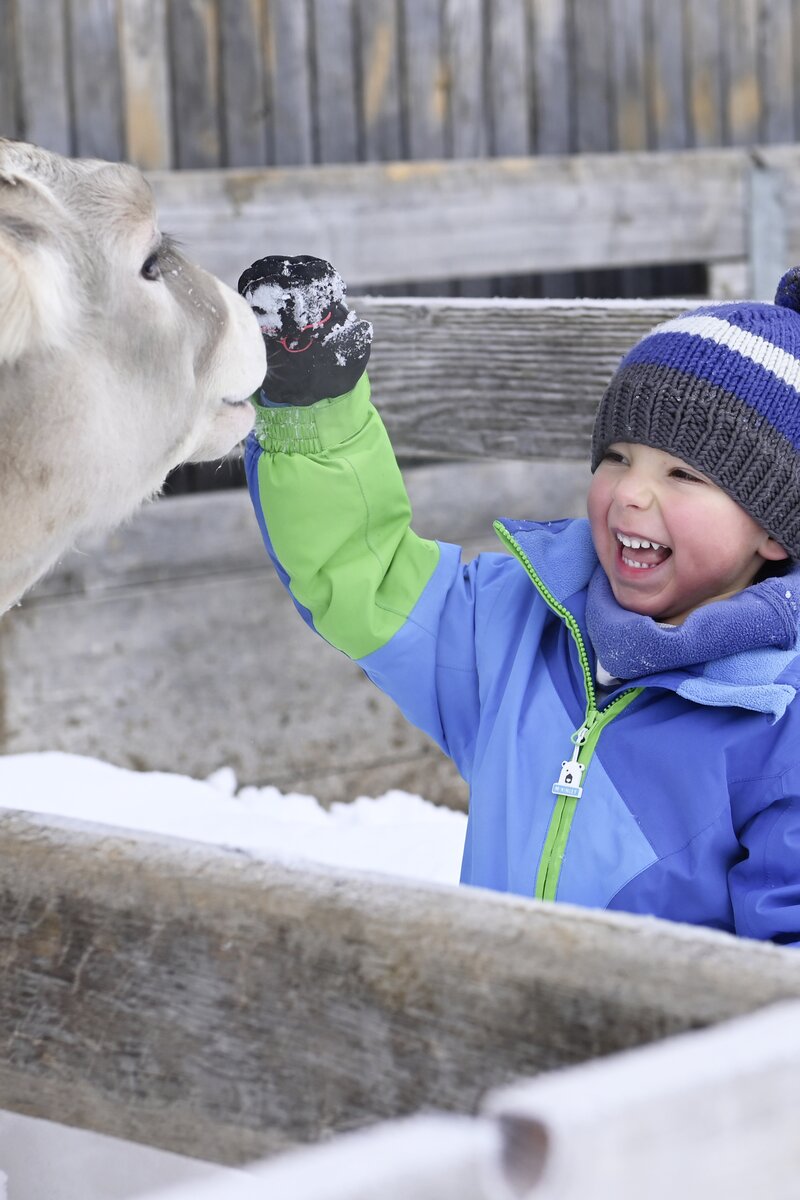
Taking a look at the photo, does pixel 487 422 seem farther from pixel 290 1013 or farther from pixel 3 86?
pixel 3 86

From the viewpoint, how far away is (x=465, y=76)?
520 centimetres

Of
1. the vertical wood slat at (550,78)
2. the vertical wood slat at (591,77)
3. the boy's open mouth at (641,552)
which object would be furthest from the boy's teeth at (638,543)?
the vertical wood slat at (591,77)

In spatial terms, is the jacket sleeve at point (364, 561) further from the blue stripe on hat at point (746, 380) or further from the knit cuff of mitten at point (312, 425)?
the blue stripe on hat at point (746, 380)

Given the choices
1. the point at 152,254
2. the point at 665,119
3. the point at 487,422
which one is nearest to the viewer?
the point at 152,254

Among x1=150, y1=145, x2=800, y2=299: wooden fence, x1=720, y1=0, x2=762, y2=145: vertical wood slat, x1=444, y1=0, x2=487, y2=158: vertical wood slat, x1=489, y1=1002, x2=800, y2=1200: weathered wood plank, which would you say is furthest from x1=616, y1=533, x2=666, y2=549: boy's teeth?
x1=720, y1=0, x2=762, y2=145: vertical wood slat

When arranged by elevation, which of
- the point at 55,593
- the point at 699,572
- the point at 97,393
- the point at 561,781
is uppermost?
the point at 97,393

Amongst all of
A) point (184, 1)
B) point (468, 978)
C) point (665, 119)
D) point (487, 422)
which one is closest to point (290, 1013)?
point (468, 978)

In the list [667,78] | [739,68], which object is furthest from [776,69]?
[667,78]

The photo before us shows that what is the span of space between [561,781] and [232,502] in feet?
10.5

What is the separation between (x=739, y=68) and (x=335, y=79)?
70.1 inches

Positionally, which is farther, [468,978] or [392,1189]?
[468,978]

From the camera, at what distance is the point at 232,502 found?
16.2 ft

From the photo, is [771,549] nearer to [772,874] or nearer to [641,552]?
[641,552]

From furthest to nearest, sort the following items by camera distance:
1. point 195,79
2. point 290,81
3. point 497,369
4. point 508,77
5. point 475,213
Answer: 1. point 508,77
2. point 475,213
3. point 290,81
4. point 195,79
5. point 497,369
